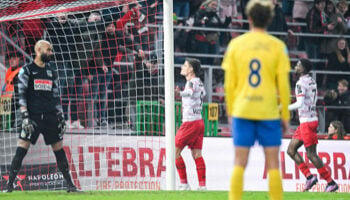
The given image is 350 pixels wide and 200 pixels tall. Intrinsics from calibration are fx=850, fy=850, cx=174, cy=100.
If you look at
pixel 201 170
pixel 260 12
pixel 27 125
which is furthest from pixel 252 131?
pixel 201 170

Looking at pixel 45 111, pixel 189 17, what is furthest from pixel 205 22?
pixel 45 111

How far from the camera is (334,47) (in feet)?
66.2

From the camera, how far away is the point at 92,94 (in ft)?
51.3

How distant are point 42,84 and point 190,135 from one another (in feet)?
8.21

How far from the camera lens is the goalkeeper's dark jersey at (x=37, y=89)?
12.0 meters

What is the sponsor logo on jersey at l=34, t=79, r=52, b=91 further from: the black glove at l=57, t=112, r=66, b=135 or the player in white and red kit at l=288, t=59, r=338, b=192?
the player in white and red kit at l=288, t=59, r=338, b=192

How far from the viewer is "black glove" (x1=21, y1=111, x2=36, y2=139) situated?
11.9 m

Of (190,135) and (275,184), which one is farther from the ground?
(275,184)

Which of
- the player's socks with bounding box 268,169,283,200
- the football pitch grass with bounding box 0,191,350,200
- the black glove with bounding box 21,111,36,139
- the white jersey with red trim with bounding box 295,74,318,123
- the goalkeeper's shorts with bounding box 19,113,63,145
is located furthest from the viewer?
the white jersey with red trim with bounding box 295,74,318,123

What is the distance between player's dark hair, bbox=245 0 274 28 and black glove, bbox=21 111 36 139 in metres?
5.42

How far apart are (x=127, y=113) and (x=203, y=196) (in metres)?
4.43

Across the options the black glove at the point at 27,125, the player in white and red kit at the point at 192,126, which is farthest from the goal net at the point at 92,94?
the black glove at the point at 27,125

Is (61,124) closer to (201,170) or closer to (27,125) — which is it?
(27,125)

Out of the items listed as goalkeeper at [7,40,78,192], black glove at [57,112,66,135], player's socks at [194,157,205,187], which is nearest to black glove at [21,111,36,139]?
goalkeeper at [7,40,78,192]
